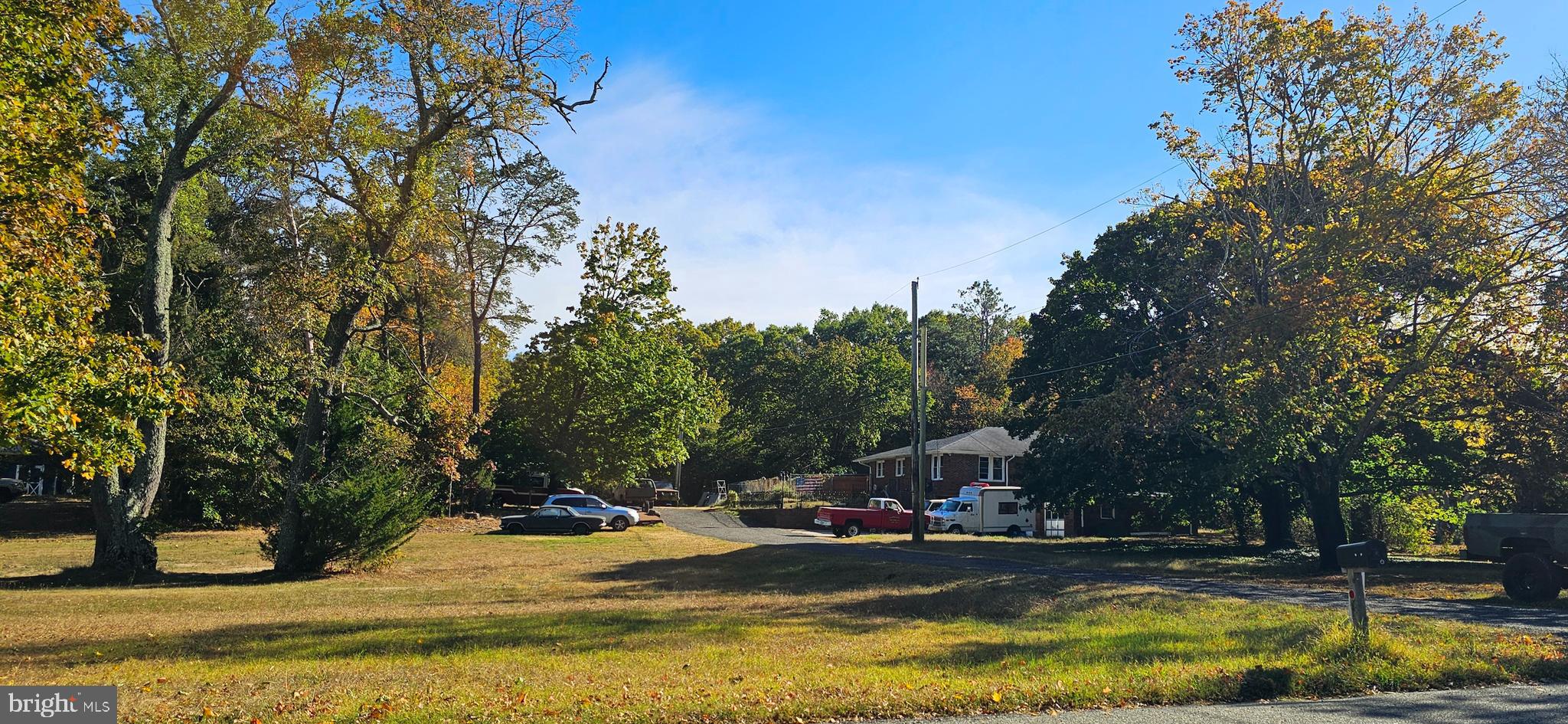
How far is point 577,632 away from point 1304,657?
28.7 feet

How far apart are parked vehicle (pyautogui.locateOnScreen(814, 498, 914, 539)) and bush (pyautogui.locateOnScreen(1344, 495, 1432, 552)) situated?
1634 cm

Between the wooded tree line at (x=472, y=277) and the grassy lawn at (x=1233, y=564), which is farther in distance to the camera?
the grassy lawn at (x=1233, y=564)

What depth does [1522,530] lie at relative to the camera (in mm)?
17953

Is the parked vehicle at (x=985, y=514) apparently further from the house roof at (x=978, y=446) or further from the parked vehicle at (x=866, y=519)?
the house roof at (x=978, y=446)

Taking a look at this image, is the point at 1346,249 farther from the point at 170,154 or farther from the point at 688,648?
the point at 170,154

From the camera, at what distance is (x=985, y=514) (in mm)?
42562

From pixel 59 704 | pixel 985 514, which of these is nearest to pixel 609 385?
pixel 985 514

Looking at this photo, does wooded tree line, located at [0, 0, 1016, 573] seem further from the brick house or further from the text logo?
the brick house

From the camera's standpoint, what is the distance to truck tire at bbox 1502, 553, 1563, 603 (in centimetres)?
1642

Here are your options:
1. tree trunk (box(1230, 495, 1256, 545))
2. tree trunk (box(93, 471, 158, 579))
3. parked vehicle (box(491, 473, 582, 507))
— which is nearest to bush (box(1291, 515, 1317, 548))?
tree trunk (box(1230, 495, 1256, 545))

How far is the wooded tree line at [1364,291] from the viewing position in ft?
64.8

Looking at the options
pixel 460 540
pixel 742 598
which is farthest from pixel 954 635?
pixel 460 540

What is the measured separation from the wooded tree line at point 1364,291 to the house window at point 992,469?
24868mm

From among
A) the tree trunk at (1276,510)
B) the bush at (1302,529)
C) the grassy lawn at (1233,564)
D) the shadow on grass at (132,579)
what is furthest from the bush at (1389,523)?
the shadow on grass at (132,579)
